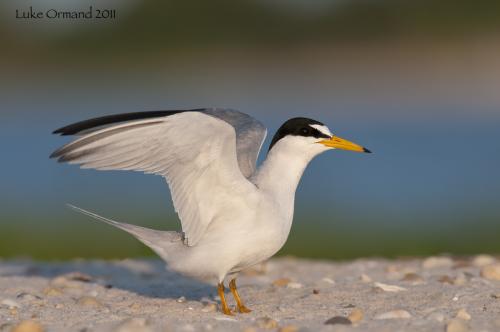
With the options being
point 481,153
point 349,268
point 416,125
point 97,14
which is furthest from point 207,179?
point 97,14

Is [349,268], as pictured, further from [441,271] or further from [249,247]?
[249,247]

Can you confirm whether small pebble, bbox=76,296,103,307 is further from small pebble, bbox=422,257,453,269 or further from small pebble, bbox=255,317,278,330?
small pebble, bbox=422,257,453,269

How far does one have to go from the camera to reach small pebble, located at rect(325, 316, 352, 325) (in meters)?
5.87

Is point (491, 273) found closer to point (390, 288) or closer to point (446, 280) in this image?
point (446, 280)

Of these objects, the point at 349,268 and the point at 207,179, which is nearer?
the point at 207,179

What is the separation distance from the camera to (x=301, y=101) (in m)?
25.3

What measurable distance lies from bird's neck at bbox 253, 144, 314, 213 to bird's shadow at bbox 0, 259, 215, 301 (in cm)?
102

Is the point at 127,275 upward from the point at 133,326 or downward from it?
downward

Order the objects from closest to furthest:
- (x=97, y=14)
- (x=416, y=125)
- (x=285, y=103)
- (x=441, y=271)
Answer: (x=441, y=271), (x=416, y=125), (x=285, y=103), (x=97, y=14)

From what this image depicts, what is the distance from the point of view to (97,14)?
28656 millimetres

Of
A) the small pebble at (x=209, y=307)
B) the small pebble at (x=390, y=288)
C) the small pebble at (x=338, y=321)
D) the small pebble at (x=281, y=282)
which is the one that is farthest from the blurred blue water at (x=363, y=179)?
the small pebble at (x=338, y=321)

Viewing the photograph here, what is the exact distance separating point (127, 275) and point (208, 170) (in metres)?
2.80

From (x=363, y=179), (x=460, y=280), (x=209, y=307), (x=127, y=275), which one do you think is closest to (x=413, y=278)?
(x=460, y=280)

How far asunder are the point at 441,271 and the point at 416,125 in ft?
49.9
